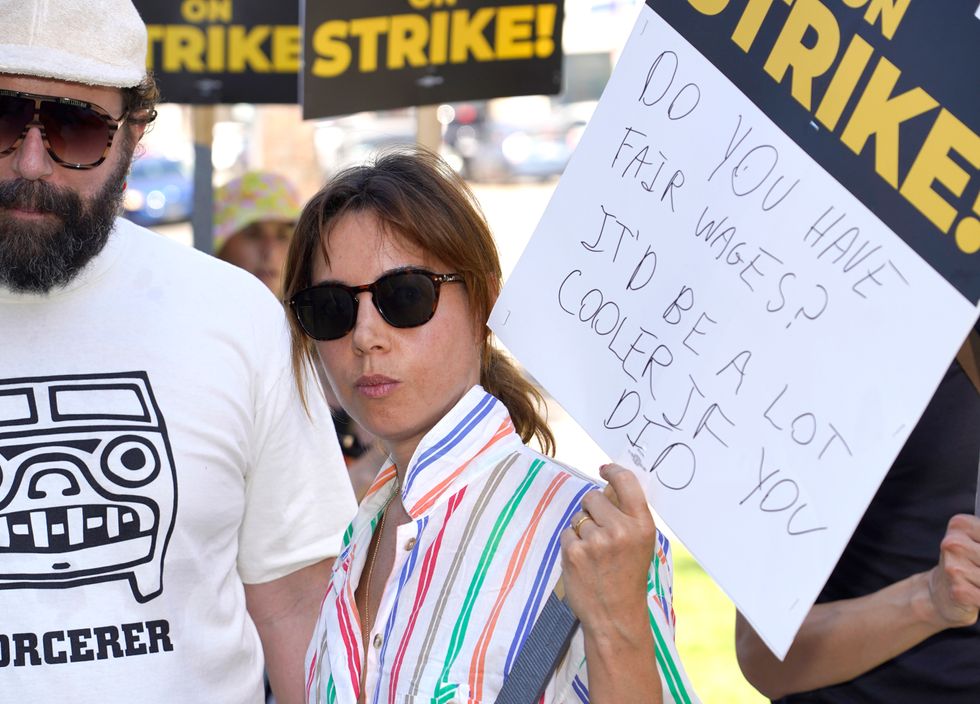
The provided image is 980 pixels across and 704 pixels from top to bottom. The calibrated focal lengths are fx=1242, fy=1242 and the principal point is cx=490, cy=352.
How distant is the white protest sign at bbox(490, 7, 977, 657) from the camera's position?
4.24 ft

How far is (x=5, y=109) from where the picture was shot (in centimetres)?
216

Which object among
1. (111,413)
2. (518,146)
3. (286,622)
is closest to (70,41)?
(111,413)

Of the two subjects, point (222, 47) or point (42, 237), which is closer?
point (42, 237)

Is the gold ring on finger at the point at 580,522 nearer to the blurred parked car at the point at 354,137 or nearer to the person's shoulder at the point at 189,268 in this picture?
the person's shoulder at the point at 189,268

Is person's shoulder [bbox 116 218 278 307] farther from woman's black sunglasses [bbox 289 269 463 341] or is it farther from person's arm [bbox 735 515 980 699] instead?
person's arm [bbox 735 515 980 699]

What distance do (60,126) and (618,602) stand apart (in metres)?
1.35

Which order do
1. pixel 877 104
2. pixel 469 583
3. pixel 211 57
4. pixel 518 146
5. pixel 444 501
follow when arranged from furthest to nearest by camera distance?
pixel 518 146
pixel 211 57
pixel 444 501
pixel 469 583
pixel 877 104

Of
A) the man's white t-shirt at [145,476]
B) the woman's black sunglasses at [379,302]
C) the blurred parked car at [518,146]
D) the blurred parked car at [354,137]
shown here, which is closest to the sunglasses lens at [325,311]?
the woman's black sunglasses at [379,302]

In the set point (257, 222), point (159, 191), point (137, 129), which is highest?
point (137, 129)

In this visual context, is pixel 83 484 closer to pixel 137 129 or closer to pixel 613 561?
pixel 137 129

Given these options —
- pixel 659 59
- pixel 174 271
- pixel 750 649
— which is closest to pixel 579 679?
pixel 750 649

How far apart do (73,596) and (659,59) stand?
4.33 feet

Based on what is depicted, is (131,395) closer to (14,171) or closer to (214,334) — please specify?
(214,334)

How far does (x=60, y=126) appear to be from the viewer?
2.19 metres
